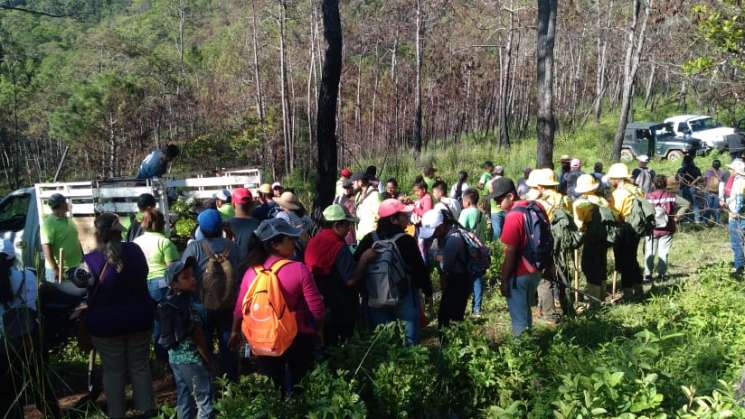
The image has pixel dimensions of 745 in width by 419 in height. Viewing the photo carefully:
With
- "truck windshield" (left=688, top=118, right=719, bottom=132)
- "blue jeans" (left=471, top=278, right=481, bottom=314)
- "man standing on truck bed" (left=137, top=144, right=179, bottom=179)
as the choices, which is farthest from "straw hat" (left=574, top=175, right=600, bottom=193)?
"truck windshield" (left=688, top=118, right=719, bottom=132)

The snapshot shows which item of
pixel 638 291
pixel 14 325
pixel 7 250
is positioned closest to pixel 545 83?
pixel 638 291

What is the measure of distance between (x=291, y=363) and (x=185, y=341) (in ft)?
2.24

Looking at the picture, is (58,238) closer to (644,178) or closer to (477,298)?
(477,298)

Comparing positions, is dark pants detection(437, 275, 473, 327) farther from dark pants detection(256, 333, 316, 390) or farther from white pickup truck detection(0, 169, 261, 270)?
white pickup truck detection(0, 169, 261, 270)

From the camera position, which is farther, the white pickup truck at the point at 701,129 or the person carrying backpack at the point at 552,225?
the white pickup truck at the point at 701,129

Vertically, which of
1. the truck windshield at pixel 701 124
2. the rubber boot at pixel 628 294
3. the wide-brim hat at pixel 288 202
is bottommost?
the rubber boot at pixel 628 294

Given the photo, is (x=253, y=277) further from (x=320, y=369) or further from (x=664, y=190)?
(x=664, y=190)

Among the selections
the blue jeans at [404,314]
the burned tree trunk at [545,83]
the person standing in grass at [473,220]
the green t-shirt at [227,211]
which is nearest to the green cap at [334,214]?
the blue jeans at [404,314]

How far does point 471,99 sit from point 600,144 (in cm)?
1462

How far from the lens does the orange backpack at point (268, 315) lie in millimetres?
3875

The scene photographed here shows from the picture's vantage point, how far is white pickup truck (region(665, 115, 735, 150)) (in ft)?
84.2

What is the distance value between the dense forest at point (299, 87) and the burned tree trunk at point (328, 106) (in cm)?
1567

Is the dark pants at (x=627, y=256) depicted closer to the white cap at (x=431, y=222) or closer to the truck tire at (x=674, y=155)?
the white cap at (x=431, y=222)

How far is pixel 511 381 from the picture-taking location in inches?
161
